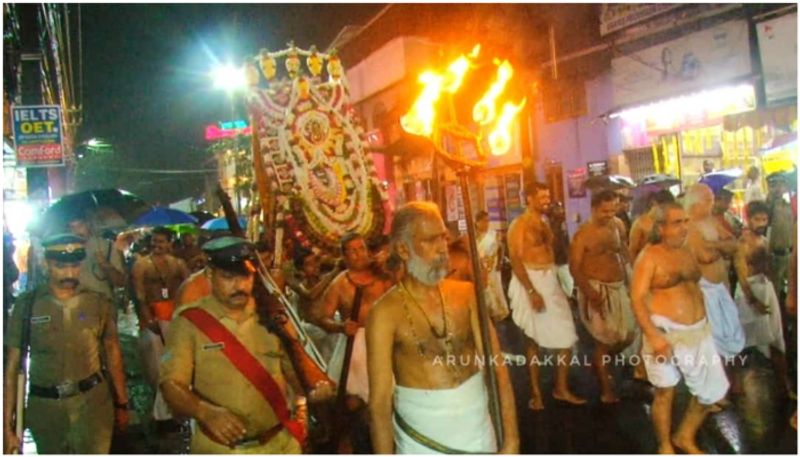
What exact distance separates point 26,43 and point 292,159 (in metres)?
6.72

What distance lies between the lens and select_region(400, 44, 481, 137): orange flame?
4.08 meters

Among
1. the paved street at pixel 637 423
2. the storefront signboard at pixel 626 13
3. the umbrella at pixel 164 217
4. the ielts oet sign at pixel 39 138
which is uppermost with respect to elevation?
the storefront signboard at pixel 626 13

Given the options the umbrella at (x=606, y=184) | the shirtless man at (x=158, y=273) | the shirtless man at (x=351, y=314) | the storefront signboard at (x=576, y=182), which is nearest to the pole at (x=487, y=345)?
the shirtless man at (x=351, y=314)

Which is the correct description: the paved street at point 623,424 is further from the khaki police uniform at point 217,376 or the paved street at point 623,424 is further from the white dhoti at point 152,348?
the khaki police uniform at point 217,376

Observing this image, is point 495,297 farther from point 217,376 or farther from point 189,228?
point 189,228

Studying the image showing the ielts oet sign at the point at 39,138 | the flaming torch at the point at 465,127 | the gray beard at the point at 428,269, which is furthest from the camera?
the ielts oet sign at the point at 39,138

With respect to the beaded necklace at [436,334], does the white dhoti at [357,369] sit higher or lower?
lower

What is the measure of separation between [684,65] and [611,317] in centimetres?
661

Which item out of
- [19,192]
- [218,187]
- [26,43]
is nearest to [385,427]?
[218,187]

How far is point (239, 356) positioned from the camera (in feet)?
10.9

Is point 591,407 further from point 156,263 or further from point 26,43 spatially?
point 26,43

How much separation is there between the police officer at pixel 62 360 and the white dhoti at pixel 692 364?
370cm

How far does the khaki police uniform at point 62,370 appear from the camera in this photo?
4.08 m

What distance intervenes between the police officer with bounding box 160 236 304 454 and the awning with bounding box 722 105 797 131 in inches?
326
